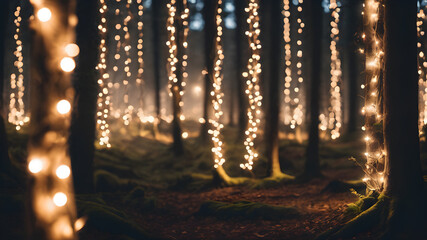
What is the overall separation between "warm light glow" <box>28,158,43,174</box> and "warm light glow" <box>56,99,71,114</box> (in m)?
0.51

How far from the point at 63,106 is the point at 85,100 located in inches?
200

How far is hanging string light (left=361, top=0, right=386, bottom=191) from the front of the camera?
6.13 metres

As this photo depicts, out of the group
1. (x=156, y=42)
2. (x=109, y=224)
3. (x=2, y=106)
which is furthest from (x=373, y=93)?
(x=156, y=42)

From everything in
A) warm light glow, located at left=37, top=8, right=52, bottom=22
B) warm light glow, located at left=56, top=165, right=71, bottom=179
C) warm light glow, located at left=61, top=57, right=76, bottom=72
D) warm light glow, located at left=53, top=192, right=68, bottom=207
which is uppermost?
warm light glow, located at left=37, top=8, right=52, bottom=22

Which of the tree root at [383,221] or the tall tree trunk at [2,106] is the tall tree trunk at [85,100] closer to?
the tall tree trunk at [2,106]

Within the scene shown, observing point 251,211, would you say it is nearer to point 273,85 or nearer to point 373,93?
point 373,93

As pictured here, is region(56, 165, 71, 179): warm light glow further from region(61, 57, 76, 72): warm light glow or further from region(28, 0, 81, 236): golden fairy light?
region(61, 57, 76, 72): warm light glow

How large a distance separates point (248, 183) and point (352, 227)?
5.61 metres

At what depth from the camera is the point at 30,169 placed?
3.07 meters

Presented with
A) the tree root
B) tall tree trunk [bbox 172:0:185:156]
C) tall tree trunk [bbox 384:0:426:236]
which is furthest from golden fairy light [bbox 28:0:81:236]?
tall tree trunk [bbox 172:0:185:156]

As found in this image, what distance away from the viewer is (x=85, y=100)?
798 centimetres

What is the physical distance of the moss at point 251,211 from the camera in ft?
23.7

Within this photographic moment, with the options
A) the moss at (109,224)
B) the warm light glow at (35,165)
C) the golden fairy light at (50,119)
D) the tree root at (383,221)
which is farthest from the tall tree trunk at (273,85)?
the warm light glow at (35,165)

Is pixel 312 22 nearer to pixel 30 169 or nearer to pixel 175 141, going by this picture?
pixel 175 141
